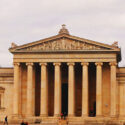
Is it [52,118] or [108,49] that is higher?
[108,49]

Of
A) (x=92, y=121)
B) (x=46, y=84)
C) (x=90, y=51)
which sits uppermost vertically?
(x=90, y=51)

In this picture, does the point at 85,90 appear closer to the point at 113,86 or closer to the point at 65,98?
the point at 113,86

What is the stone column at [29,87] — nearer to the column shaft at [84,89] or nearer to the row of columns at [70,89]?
the row of columns at [70,89]

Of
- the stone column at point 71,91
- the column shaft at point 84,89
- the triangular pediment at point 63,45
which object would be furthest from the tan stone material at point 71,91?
the triangular pediment at point 63,45

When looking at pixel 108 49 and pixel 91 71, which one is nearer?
pixel 108 49

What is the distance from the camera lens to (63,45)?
88.4 meters

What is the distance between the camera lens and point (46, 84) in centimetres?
8888

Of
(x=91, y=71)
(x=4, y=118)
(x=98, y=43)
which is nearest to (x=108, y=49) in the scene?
(x=98, y=43)

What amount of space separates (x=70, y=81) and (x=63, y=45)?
6.90 metres

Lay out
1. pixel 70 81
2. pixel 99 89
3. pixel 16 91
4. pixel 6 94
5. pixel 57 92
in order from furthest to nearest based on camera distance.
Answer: pixel 6 94
pixel 16 91
pixel 57 92
pixel 70 81
pixel 99 89

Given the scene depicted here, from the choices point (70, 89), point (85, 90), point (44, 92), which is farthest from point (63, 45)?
point (44, 92)

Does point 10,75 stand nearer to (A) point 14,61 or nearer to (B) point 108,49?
(A) point 14,61

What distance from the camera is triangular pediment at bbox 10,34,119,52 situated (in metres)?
87.3

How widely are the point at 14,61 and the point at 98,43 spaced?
16.3 metres
